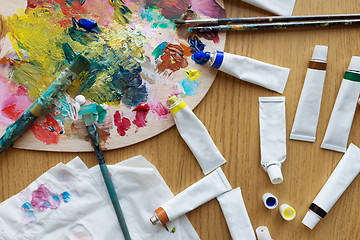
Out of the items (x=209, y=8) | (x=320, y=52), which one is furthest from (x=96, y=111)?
(x=320, y=52)

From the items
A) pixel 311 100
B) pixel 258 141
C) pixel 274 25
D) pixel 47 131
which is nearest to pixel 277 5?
pixel 274 25

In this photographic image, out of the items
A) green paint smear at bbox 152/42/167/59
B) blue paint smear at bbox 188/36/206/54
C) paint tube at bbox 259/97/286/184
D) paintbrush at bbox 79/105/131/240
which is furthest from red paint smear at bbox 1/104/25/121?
paint tube at bbox 259/97/286/184

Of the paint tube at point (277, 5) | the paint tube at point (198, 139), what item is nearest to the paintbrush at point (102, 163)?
the paint tube at point (198, 139)

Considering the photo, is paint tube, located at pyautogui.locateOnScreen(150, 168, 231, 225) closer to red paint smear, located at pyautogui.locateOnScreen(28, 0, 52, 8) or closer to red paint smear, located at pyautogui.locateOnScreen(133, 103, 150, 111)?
red paint smear, located at pyautogui.locateOnScreen(133, 103, 150, 111)

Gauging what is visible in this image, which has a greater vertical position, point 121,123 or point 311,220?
point 121,123

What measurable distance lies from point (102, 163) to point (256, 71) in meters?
0.49

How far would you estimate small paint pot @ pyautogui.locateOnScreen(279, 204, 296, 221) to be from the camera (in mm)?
822

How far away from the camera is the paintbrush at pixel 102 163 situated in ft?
2.56

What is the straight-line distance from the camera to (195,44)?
827 mm

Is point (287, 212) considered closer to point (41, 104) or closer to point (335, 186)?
point (335, 186)

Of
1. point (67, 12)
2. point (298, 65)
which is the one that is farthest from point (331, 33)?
point (67, 12)

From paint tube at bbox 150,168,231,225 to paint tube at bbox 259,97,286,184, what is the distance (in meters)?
0.13

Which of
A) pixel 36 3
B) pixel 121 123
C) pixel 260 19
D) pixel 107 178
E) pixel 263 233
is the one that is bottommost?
pixel 263 233

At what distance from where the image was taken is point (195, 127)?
818 mm
